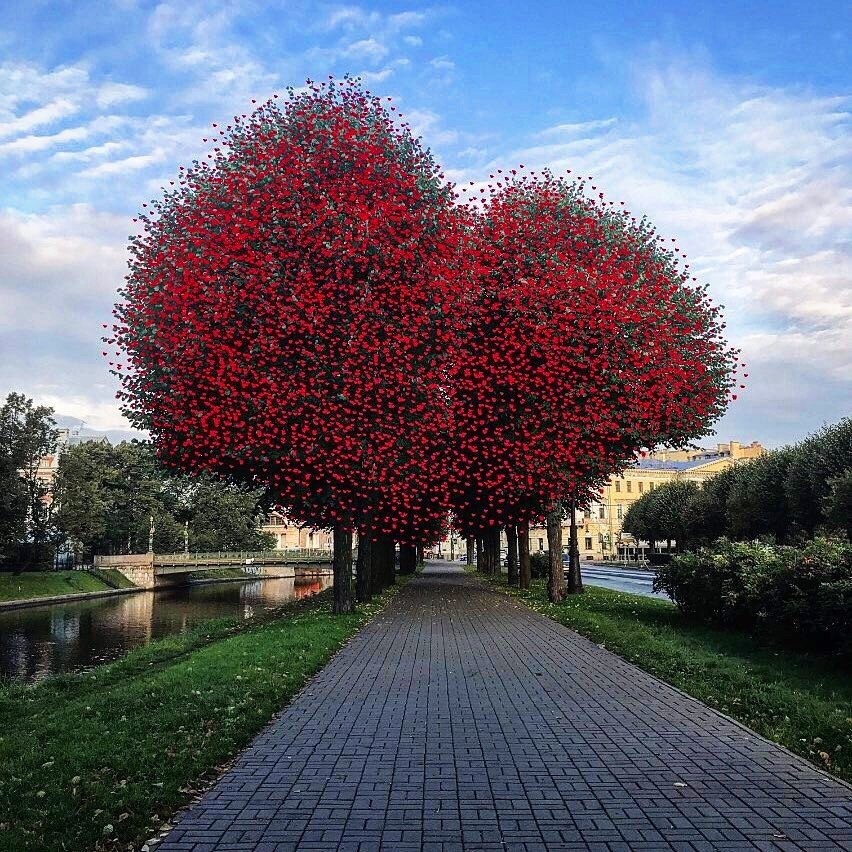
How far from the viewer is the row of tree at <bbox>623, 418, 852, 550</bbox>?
46.3m

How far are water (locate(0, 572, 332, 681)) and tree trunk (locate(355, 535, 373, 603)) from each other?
872 centimetres

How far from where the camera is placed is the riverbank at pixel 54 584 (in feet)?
175

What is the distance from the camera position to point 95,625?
41656 millimetres

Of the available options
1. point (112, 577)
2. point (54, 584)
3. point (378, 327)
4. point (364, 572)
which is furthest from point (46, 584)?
point (378, 327)

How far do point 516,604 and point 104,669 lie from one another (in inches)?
629

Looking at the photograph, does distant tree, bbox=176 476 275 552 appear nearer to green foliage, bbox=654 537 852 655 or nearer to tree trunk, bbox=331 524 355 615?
tree trunk, bbox=331 524 355 615

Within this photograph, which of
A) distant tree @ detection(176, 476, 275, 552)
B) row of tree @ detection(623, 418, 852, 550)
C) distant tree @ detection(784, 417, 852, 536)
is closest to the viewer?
row of tree @ detection(623, 418, 852, 550)

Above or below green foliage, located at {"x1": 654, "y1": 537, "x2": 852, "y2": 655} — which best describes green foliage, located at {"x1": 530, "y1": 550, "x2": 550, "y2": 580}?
below

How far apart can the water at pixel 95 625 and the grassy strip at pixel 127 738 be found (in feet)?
39.1

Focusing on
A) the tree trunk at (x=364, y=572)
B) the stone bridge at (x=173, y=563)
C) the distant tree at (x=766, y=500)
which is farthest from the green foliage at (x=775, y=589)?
the stone bridge at (x=173, y=563)

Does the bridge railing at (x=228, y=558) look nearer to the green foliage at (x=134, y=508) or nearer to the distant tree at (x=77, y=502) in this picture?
the green foliage at (x=134, y=508)

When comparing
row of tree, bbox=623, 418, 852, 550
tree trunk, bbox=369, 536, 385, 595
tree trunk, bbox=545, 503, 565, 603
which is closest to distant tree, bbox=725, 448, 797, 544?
row of tree, bbox=623, 418, 852, 550

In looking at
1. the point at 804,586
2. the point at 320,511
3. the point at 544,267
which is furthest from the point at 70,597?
the point at 804,586

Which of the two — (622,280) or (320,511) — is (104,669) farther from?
(622,280)
